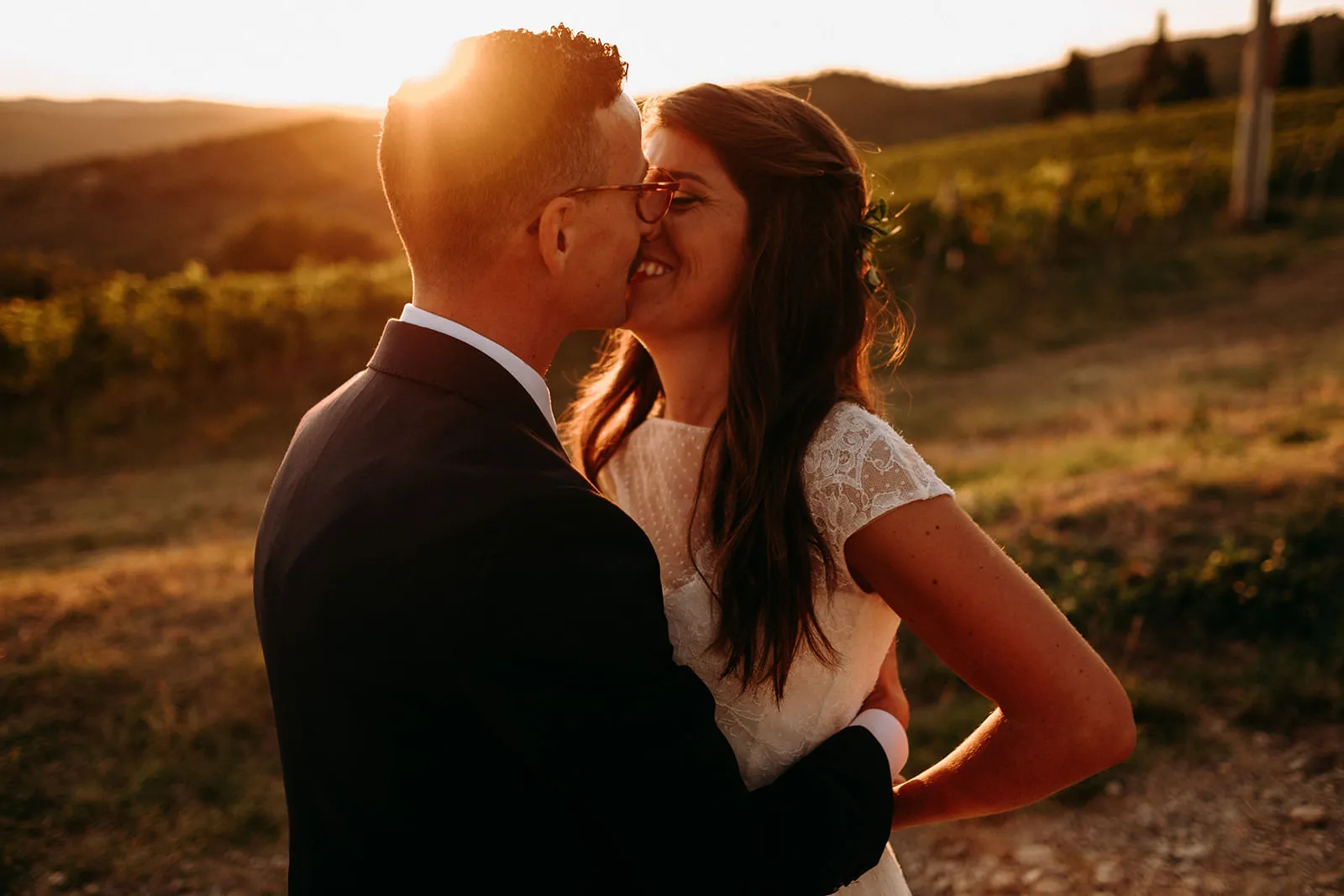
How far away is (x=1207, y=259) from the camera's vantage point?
16.7 meters

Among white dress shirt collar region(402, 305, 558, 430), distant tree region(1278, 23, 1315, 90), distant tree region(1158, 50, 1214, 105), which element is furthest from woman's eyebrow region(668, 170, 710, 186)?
distant tree region(1278, 23, 1315, 90)

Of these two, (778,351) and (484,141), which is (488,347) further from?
(778,351)

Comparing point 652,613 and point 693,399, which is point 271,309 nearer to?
point 693,399

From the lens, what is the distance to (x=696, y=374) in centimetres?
243

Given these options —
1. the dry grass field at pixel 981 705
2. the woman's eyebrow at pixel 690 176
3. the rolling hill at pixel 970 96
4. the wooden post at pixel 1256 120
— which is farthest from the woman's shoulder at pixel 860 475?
the rolling hill at pixel 970 96

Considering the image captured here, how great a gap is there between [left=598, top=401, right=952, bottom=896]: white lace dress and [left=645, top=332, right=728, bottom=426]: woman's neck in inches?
5.9

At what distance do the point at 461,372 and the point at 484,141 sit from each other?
1.32 ft

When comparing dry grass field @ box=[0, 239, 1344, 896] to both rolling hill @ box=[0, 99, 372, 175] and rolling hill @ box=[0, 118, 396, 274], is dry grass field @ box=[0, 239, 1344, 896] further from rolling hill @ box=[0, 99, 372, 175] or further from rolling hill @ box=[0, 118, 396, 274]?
rolling hill @ box=[0, 118, 396, 274]

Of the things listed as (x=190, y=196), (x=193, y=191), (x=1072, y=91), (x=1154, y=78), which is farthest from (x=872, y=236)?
(x=1072, y=91)

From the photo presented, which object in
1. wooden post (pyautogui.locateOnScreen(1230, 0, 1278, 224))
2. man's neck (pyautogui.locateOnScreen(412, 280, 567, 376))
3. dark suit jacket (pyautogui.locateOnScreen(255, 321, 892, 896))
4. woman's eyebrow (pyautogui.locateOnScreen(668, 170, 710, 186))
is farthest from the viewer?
wooden post (pyautogui.locateOnScreen(1230, 0, 1278, 224))

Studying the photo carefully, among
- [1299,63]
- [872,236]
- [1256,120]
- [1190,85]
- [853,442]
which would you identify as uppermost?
[1299,63]

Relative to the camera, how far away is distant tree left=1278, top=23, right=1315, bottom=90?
→ 59353 millimetres

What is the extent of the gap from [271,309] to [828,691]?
12.9m

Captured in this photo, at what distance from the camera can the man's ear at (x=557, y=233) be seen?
5.83 ft
